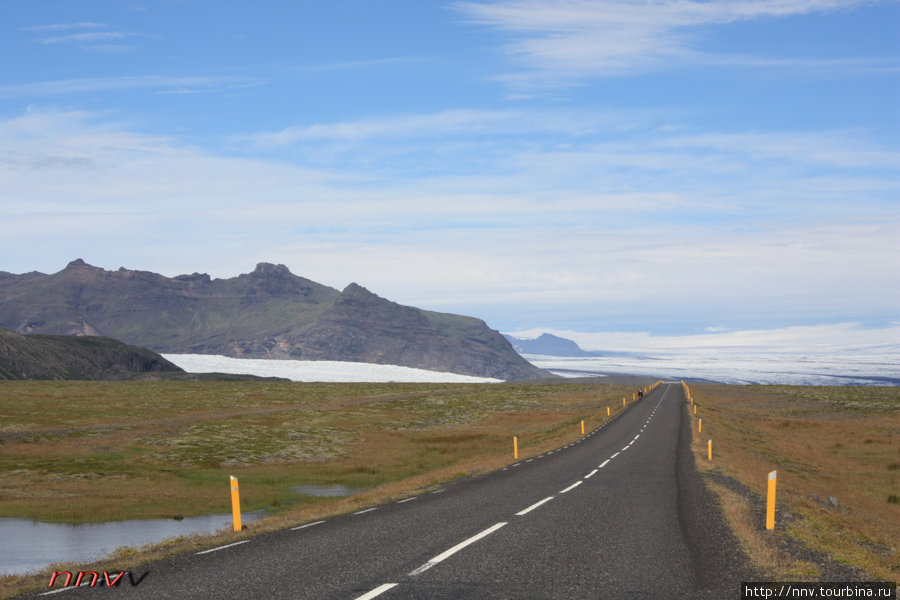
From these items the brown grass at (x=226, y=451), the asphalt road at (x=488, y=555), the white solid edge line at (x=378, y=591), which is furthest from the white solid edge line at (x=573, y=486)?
the white solid edge line at (x=378, y=591)

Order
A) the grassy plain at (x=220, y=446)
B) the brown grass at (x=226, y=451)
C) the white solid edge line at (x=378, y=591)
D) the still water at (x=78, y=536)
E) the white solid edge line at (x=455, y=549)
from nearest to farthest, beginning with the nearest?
1. the white solid edge line at (x=378, y=591)
2. the white solid edge line at (x=455, y=549)
3. the still water at (x=78, y=536)
4. the brown grass at (x=226, y=451)
5. the grassy plain at (x=220, y=446)

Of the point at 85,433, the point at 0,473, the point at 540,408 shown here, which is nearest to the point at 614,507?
the point at 0,473

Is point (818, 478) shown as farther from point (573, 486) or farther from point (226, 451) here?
point (226, 451)

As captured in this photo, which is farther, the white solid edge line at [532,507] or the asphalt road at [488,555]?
the white solid edge line at [532,507]

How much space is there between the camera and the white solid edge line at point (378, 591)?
410 inches

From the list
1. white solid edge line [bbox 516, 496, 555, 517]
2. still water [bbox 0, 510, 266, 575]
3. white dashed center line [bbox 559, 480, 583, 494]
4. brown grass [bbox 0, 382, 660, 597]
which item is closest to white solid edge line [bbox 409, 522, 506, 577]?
white solid edge line [bbox 516, 496, 555, 517]

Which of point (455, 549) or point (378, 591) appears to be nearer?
point (378, 591)

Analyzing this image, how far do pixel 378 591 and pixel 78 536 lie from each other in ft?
67.6

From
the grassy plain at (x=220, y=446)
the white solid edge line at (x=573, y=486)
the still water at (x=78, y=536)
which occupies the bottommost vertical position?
the grassy plain at (x=220, y=446)

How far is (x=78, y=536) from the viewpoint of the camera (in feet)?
88.3

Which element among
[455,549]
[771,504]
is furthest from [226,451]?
[771,504]

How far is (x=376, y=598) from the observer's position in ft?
34.0

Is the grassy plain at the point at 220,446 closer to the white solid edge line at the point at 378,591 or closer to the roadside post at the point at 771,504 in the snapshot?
the roadside post at the point at 771,504

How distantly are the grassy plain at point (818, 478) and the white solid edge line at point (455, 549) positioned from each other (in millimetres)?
5068
